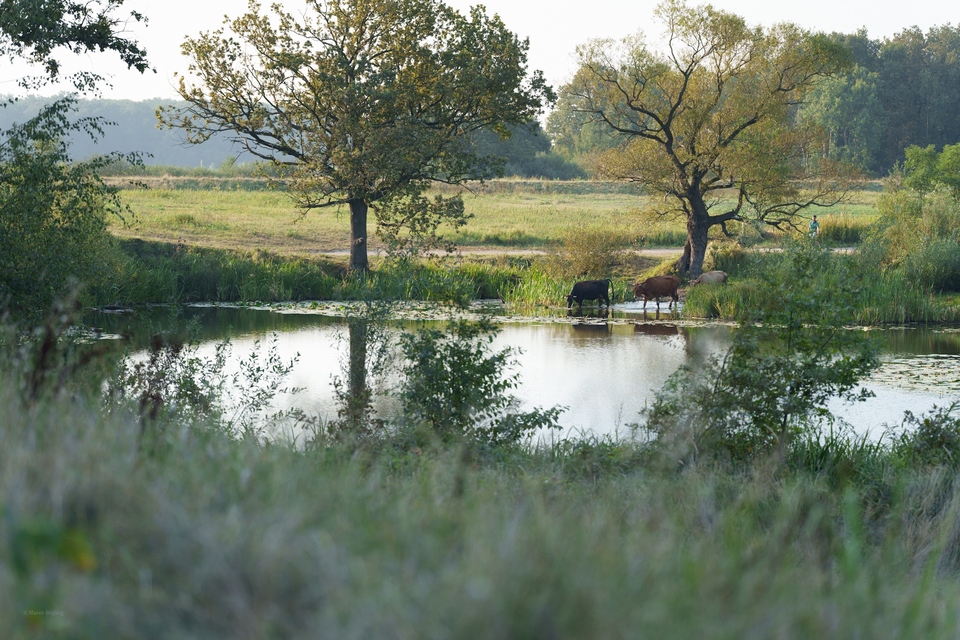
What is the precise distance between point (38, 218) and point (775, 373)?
26.4 feet

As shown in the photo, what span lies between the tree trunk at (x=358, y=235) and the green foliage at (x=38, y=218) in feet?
52.3

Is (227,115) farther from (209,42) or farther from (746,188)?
(746,188)

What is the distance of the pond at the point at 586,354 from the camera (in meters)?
12.0

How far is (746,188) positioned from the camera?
28.0 metres

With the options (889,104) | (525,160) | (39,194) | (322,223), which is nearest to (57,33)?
(39,194)

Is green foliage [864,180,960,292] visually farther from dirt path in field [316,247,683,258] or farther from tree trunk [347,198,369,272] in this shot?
tree trunk [347,198,369,272]

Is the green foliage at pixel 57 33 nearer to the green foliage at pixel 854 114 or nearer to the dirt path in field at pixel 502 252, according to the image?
the dirt path in field at pixel 502 252

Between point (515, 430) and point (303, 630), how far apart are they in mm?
6892

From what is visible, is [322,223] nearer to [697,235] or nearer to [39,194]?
[697,235]

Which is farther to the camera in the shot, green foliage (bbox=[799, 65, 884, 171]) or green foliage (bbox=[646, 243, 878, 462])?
green foliage (bbox=[799, 65, 884, 171])

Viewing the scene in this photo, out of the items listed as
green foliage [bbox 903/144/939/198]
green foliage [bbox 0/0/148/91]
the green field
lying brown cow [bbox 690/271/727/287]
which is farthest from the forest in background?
green foliage [bbox 0/0/148/91]

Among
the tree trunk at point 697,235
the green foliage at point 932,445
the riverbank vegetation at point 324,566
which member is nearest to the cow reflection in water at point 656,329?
the tree trunk at point 697,235

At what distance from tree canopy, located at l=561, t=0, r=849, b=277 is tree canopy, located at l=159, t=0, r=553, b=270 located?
356cm

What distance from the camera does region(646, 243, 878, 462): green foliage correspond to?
8812 millimetres
